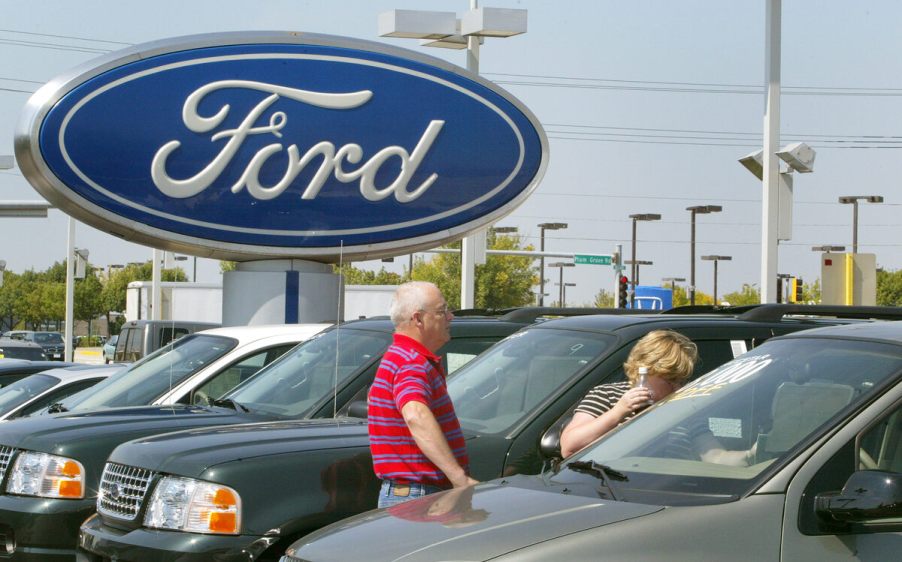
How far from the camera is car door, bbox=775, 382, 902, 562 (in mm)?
3898

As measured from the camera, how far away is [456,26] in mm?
21203

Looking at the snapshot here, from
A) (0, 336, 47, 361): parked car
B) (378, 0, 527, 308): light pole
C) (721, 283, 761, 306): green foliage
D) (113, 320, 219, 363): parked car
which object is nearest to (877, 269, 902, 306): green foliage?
(721, 283, 761, 306): green foliage

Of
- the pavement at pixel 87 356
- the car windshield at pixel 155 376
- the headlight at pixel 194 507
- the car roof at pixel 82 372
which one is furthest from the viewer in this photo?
the pavement at pixel 87 356

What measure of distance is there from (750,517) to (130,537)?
10.8ft

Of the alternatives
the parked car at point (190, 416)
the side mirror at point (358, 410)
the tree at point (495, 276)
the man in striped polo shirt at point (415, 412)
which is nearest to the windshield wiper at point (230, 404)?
the parked car at point (190, 416)

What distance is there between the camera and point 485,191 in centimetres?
1723

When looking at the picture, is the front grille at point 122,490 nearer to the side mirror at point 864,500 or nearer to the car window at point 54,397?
the side mirror at point 864,500

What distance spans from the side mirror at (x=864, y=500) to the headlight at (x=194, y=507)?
114 inches

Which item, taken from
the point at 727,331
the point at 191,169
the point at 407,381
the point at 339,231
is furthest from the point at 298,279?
the point at 407,381

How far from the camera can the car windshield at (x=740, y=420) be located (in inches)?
166

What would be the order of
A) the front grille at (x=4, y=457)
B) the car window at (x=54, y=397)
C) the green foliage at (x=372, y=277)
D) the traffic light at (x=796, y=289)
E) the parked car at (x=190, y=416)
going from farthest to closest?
the green foliage at (x=372, y=277)
the traffic light at (x=796, y=289)
the car window at (x=54, y=397)
the front grille at (x=4, y=457)
the parked car at (x=190, y=416)

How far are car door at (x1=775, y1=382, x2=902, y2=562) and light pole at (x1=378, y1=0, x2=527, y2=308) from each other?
52.5 feet

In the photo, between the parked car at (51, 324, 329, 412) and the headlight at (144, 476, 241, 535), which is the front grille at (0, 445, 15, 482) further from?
the parked car at (51, 324, 329, 412)

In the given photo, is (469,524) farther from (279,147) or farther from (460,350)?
(279,147)
